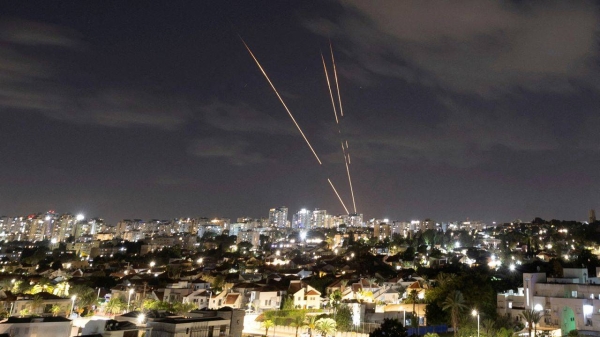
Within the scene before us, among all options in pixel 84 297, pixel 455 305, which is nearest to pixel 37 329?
pixel 84 297

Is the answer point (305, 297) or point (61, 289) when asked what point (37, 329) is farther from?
point (61, 289)

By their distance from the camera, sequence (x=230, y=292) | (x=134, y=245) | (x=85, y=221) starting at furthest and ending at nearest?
(x=85, y=221) → (x=134, y=245) → (x=230, y=292)

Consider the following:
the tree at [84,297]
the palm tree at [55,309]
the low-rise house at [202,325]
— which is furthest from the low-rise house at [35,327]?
the tree at [84,297]

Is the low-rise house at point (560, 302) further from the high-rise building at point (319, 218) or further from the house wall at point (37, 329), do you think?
the high-rise building at point (319, 218)

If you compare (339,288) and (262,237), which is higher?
(262,237)

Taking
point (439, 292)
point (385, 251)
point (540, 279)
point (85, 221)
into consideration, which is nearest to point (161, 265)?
point (385, 251)

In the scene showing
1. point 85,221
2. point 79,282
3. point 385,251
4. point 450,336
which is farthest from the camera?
point 85,221

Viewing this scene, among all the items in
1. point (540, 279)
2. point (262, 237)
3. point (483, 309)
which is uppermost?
point (262, 237)

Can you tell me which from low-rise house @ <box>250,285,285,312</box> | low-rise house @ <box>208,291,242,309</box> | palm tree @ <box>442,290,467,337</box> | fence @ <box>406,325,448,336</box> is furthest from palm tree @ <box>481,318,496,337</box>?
low-rise house @ <box>208,291,242,309</box>

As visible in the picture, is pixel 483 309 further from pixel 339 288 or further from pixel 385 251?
pixel 385 251
